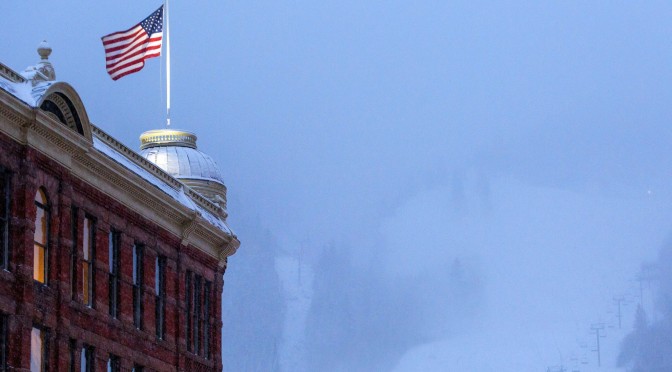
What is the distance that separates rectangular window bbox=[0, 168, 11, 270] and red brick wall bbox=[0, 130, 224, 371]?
0.15m

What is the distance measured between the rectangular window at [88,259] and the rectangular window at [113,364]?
2.29m

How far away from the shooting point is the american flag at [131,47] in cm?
6088

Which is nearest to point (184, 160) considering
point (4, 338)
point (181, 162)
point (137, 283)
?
point (181, 162)

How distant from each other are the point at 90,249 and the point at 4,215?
5516mm

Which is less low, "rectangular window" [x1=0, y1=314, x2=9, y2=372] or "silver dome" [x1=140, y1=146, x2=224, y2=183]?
"silver dome" [x1=140, y1=146, x2=224, y2=183]

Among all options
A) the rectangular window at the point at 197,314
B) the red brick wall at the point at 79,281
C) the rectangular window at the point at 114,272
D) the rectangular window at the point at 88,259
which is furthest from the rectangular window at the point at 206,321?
the rectangular window at the point at 88,259

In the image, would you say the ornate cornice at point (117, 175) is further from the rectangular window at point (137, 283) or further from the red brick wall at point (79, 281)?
the rectangular window at point (137, 283)

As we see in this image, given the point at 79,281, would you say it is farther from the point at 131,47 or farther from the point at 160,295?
the point at 131,47

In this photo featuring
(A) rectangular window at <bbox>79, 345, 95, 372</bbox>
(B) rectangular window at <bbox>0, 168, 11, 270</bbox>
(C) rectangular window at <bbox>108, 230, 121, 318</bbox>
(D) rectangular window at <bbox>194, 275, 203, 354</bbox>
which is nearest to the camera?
(B) rectangular window at <bbox>0, 168, 11, 270</bbox>

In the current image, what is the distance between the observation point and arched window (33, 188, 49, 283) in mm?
49344

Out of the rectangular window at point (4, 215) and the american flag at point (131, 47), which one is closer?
the rectangular window at point (4, 215)

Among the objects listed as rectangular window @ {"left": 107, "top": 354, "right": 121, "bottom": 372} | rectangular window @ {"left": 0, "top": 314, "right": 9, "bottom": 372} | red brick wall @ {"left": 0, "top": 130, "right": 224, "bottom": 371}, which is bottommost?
rectangular window @ {"left": 0, "top": 314, "right": 9, "bottom": 372}

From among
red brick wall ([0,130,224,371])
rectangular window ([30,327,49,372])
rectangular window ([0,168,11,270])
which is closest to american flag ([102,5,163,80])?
red brick wall ([0,130,224,371])

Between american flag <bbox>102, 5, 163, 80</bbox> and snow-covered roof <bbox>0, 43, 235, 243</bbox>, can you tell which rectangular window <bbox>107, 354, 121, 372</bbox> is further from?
american flag <bbox>102, 5, 163, 80</bbox>
